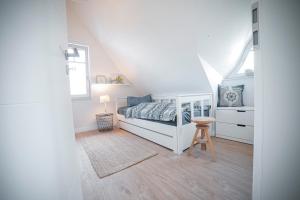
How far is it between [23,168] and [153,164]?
1505 millimetres

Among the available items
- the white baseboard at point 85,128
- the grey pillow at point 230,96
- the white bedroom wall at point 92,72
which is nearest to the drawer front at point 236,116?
the grey pillow at point 230,96

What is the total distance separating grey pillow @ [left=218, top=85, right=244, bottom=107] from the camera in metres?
2.53

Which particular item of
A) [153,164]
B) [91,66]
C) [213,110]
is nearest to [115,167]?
[153,164]

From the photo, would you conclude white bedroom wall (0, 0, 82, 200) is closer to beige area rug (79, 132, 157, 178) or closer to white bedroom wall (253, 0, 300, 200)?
white bedroom wall (253, 0, 300, 200)

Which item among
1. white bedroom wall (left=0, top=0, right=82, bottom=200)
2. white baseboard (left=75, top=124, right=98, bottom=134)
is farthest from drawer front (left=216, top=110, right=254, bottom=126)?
white baseboard (left=75, top=124, right=98, bottom=134)

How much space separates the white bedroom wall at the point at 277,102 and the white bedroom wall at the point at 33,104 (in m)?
0.92

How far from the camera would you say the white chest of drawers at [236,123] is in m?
2.24

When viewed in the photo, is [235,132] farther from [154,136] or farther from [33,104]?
[33,104]

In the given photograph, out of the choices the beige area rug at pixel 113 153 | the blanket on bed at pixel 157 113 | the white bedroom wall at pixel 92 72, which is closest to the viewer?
the beige area rug at pixel 113 153

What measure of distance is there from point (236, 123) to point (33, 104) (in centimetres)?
285

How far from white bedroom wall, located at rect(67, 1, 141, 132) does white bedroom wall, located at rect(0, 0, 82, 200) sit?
3231mm

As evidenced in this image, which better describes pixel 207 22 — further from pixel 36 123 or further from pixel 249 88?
pixel 36 123

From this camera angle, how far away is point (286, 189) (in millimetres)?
495

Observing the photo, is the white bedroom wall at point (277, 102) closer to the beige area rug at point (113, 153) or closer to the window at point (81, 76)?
the beige area rug at point (113, 153)
